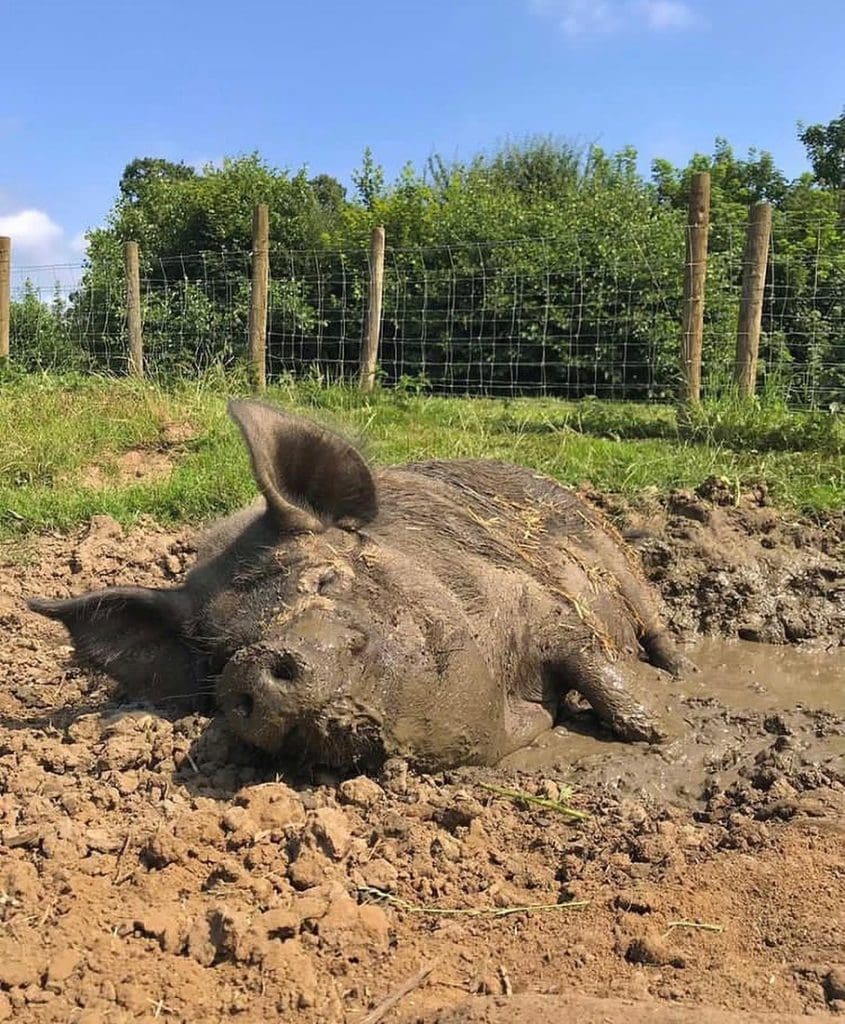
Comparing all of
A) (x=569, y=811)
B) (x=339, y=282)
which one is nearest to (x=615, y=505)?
(x=569, y=811)

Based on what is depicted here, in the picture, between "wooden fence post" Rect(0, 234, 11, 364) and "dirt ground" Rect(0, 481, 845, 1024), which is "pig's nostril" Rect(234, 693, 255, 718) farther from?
"wooden fence post" Rect(0, 234, 11, 364)

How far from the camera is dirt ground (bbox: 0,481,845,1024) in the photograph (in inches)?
87.8

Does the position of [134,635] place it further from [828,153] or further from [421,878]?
[828,153]

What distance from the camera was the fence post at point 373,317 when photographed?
12.1 metres

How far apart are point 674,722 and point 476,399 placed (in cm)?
852

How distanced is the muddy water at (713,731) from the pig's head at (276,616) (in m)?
0.84

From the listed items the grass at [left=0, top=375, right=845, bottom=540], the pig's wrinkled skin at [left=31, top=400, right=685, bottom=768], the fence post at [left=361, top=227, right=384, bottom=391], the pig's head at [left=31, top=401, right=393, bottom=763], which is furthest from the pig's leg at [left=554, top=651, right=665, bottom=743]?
the fence post at [left=361, top=227, right=384, bottom=391]

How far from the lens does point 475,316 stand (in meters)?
15.5

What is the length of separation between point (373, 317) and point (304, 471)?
356 inches

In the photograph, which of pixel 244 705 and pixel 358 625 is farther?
pixel 358 625

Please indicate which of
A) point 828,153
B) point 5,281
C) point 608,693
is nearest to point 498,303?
point 5,281

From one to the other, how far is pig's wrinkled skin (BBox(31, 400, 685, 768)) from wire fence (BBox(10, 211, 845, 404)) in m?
8.20

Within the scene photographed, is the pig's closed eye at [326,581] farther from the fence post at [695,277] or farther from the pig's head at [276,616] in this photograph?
the fence post at [695,277]

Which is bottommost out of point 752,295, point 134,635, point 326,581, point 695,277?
point 134,635
